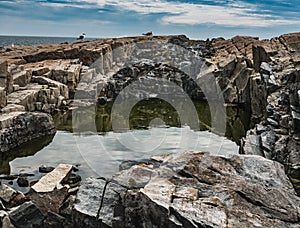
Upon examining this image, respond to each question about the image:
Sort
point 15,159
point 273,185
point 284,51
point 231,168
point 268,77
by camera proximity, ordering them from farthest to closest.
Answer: point 284,51 < point 268,77 < point 15,159 < point 231,168 < point 273,185

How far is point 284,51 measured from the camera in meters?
47.0

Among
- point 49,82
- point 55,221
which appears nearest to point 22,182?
point 55,221

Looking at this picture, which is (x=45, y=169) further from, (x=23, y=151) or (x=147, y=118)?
(x=147, y=118)

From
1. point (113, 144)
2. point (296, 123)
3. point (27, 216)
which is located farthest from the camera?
point (113, 144)

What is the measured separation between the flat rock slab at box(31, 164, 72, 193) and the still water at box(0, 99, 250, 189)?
105 inches

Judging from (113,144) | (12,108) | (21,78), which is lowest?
(113,144)

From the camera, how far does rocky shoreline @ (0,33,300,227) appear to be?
41.6ft

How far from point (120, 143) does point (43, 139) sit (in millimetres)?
7002

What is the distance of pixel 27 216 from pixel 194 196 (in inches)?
310

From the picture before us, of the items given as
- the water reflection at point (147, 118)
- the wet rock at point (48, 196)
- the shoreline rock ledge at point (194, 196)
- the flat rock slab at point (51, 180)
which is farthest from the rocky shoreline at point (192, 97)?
the water reflection at point (147, 118)

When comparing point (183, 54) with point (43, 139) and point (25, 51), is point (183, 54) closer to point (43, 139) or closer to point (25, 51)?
point (25, 51)

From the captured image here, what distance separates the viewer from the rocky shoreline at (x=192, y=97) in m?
12.7

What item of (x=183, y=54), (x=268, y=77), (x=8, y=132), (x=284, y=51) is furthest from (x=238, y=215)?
(x=183, y=54)

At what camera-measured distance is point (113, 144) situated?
30.2 m
